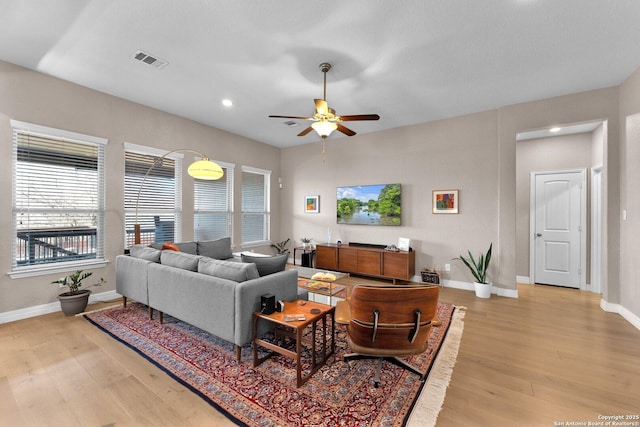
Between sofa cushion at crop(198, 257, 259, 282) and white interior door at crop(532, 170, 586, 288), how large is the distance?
5.41 meters

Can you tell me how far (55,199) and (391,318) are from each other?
4.47 metres

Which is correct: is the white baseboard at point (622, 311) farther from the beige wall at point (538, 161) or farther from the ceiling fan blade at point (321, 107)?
the ceiling fan blade at point (321, 107)

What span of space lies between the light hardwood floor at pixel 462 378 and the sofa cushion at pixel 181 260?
35.2 inches

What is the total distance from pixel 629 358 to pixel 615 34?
3.06 meters

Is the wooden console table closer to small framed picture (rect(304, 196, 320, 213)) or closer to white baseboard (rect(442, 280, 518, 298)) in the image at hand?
white baseboard (rect(442, 280, 518, 298))

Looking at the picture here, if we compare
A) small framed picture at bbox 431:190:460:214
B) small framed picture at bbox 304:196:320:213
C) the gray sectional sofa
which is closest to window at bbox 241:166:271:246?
small framed picture at bbox 304:196:320:213

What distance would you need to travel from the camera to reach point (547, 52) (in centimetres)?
279

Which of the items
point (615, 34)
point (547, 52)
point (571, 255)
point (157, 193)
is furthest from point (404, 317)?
point (571, 255)

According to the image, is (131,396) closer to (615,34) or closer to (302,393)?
(302,393)

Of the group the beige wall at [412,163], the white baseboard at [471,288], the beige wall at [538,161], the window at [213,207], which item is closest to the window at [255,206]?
the beige wall at [412,163]

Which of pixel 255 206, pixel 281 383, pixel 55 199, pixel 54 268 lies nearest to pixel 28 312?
pixel 54 268

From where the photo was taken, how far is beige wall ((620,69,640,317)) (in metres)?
3.15

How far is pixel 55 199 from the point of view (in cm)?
352

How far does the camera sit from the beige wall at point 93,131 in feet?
10.4
